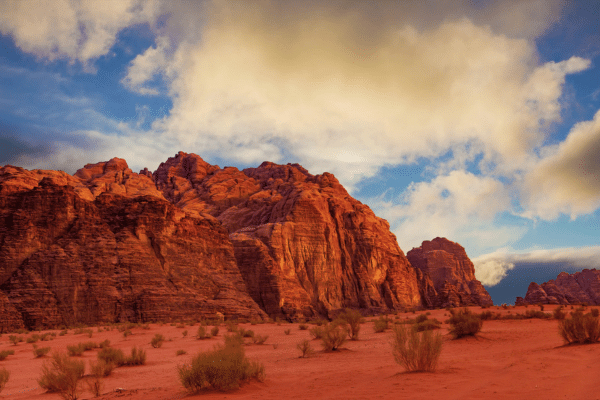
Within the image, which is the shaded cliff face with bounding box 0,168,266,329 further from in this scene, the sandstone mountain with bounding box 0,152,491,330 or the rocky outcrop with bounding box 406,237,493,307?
the rocky outcrop with bounding box 406,237,493,307

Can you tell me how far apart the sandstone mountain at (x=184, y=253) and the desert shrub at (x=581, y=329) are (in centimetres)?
4101

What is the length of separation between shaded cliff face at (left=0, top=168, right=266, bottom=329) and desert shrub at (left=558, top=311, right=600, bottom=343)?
4106 cm

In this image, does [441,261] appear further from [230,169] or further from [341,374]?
[341,374]

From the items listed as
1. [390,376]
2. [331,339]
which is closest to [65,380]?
[390,376]

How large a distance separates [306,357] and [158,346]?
11.0 metres

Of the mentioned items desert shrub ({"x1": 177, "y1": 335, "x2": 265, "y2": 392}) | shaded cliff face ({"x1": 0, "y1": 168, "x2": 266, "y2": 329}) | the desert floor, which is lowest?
the desert floor

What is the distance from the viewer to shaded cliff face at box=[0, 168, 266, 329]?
4369 centimetres

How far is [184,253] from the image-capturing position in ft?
189

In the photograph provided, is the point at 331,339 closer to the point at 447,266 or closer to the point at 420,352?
the point at 420,352

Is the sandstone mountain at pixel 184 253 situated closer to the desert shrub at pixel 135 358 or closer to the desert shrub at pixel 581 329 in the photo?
the desert shrub at pixel 135 358

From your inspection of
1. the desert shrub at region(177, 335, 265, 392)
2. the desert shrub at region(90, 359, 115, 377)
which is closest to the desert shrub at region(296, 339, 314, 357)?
the desert shrub at region(90, 359, 115, 377)

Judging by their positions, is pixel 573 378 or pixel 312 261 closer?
pixel 573 378


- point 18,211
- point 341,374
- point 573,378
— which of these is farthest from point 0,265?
point 573,378

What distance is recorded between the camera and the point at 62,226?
166 feet
